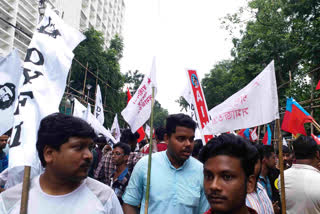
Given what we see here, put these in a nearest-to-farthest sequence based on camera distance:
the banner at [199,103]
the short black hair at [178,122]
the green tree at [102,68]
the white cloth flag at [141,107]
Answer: the short black hair at [178,122], the white cloth flag at [141,107], the banner at [199,103], the green tree at [102,68]

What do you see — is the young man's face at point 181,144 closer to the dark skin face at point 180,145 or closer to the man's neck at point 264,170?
the dark skin face at point 180,145

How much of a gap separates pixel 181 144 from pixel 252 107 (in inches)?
41.9

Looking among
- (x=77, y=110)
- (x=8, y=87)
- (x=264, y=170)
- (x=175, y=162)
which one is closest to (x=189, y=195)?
(x=175, y=162)

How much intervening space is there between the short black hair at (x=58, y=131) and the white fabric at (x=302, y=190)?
213 cm

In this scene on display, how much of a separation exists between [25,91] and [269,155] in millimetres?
3456

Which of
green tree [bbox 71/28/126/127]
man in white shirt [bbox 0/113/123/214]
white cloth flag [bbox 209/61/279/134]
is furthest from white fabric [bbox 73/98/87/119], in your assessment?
green tree [bbox 71/28/126/127]

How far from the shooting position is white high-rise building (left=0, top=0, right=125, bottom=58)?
25.7 m

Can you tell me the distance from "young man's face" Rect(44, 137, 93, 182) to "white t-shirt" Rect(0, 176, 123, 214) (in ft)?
0.32

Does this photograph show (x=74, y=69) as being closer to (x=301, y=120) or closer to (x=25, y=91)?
(x=301, y=120)

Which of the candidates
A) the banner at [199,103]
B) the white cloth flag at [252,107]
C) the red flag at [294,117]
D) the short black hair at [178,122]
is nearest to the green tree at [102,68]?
the red flag at [294,117]

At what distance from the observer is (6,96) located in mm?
3371

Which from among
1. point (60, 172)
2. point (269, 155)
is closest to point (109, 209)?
point (60, 172)

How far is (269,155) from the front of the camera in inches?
173

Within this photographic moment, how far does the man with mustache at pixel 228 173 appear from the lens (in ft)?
5.32
